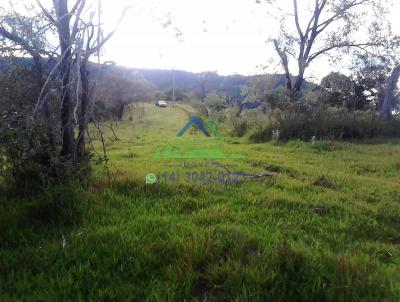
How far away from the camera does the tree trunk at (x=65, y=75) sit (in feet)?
13.0

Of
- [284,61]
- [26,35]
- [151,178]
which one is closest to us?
[26,35]

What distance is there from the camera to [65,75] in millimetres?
3945

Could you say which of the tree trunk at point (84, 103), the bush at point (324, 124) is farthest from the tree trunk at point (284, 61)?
the tree trunk at point (84, 103)

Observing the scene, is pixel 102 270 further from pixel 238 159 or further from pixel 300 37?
pixel 300 37

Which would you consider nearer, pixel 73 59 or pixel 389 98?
pixel 73 59

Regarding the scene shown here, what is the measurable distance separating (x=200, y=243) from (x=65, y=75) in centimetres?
293

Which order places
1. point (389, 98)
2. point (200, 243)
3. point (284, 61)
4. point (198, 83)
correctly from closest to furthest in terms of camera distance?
point (200, 243)
point (389, 98)
point (284, 61)
point (198, 83)

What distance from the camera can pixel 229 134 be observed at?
15062mm

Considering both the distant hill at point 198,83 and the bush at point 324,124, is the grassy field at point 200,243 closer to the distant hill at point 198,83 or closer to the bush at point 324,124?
the bush at point 324,124

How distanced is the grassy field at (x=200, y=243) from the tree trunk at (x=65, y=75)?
28.8 inches

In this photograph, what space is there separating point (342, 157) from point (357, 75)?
78.5 ft

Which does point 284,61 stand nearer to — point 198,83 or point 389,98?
point 389,98

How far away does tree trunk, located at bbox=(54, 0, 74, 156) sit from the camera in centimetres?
396

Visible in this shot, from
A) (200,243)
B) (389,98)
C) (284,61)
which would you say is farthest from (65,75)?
(389,98)
